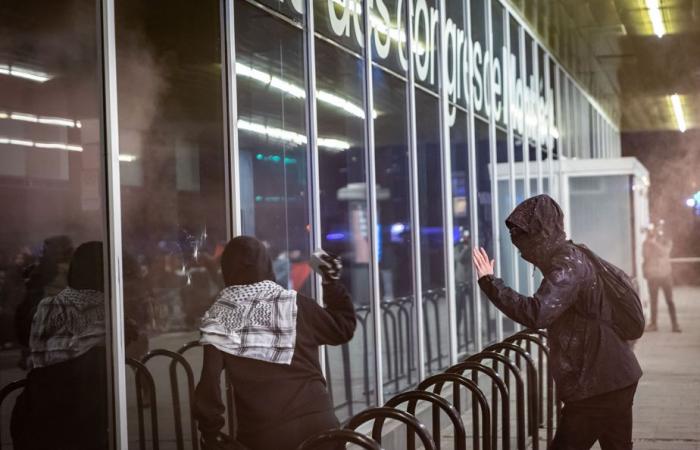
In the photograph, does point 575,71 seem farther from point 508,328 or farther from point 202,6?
point 202,6

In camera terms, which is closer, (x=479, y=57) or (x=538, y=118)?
(x=479, y=57)

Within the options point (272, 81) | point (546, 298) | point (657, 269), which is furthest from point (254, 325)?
point (657, 269)

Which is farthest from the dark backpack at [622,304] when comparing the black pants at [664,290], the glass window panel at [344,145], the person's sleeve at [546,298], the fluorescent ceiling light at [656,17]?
the black pants at [664,290]

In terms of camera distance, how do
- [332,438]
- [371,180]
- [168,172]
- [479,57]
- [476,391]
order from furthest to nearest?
1. [479,57]
2. [371,180]
3. [168,172]
4. [476,391]
5. [332,438]

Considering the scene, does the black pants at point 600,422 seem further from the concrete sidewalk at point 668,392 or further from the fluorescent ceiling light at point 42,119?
the concrete sidewalk at point 668,392

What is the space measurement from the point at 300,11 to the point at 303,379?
3147 mm

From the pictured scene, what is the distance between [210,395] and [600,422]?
1.79 meters

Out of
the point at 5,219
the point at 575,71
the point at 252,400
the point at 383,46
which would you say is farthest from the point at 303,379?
the point at 575,71

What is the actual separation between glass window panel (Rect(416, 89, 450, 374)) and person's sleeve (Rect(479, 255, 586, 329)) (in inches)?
188

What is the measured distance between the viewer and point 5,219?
3.75 meters

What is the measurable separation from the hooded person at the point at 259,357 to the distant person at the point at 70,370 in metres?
0.60

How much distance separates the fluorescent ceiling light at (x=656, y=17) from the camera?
1434cm

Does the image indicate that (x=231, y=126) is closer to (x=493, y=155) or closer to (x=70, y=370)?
(x=70, y=370)

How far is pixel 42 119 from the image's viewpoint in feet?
13.0
